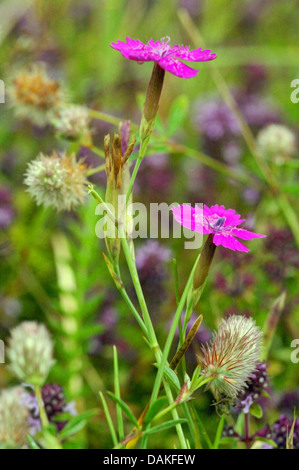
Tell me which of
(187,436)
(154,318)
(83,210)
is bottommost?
(187,436)

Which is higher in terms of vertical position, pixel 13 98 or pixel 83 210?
pixel 13 98

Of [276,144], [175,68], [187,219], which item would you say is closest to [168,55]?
[175,68]

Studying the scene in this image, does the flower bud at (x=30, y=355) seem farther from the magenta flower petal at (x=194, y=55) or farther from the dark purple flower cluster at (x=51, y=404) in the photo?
the magenta flower petal at (x=194, y=55)

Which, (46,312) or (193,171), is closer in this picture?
(46,312)

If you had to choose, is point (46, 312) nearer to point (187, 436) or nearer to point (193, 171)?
point (187, 436)

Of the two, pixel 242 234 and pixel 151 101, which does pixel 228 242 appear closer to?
pixel 242 234

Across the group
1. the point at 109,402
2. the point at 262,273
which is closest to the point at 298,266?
the point at 262,273

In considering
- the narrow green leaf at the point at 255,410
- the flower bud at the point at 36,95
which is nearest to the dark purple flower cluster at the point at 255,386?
the narrow green leaf at the point at 255,410
